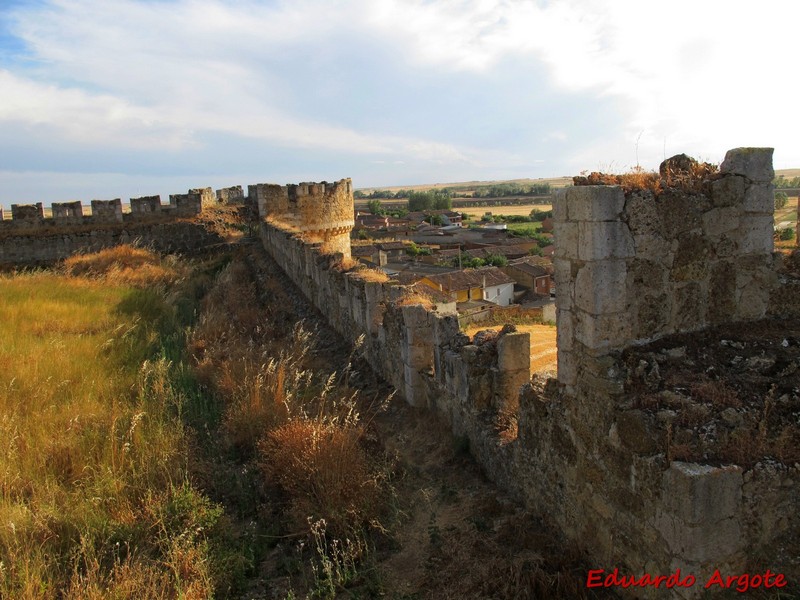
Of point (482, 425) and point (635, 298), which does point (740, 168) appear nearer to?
point (635, 298)

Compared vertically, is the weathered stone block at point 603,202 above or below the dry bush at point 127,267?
above

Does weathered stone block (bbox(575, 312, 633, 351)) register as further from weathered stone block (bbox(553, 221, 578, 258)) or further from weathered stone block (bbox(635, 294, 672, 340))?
weathered stone block (bbox(553, 221, 578, 258))

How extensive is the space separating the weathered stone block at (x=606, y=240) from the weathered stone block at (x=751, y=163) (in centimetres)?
88

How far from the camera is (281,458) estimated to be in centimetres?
442

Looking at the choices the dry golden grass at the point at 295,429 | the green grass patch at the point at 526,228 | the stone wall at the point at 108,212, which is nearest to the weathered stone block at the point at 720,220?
the dry golden grass at the point at 295,429

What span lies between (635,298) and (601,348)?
0.35m

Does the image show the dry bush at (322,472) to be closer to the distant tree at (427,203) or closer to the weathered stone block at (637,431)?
the weathered stone block at (637,431)

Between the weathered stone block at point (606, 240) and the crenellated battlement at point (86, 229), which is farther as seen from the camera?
the crenellated battlement at point (86, 229)

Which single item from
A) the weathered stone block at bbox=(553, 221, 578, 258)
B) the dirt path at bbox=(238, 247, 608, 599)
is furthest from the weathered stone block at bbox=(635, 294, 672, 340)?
the dirt path at bbox=(238, 247, 608, 599)

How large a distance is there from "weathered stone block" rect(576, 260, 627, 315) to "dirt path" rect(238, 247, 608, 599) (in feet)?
4.63

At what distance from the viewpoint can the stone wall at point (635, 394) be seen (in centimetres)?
265

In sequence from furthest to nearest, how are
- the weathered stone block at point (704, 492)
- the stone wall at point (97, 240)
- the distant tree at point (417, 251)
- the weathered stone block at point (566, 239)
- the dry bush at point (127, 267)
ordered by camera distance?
the distant tree at point (417, 251), the stone wall at point (97, 240), the dry bush at point (127, 267), the weathered stone block at point (566, 239), the weathered stone block at point (704, 492)

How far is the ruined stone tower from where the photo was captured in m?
19.0

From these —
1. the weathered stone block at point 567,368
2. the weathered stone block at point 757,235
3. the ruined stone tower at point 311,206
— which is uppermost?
the ruined stone tower at point 311,206
